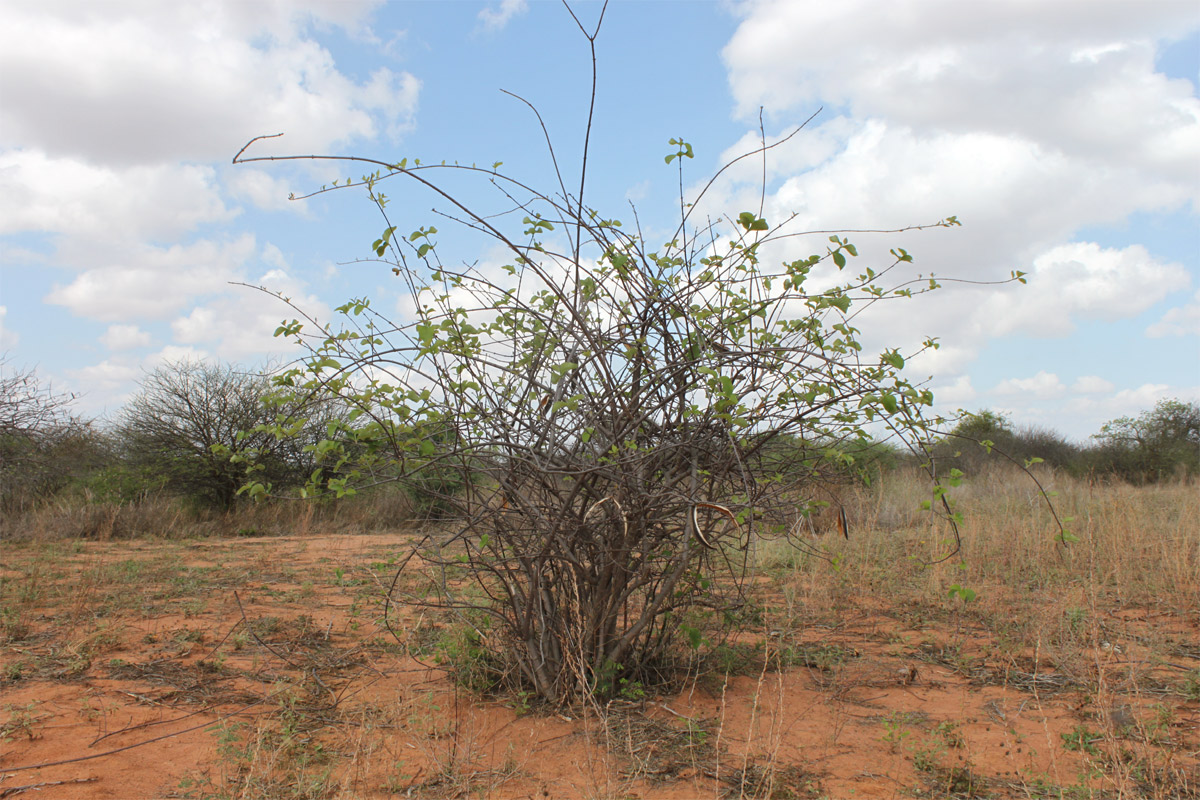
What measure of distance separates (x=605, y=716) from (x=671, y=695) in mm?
850

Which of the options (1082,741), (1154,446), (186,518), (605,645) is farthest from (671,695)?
(1154,446)

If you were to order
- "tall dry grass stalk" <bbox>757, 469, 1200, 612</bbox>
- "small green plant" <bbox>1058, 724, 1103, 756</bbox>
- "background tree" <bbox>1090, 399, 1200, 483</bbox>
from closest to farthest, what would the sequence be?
"small green plant" <bbox>1058, 724, 1103, 756</bbox>
"tall dry grass stalk" <bbox>757, 469, 1200, 612</bbox>
"background tree" <bbox>1090, 399, 1200, 483</bbox>

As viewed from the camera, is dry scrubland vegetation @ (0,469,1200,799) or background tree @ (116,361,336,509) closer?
dry scrubland vegetation @ (0,469,1200,799)

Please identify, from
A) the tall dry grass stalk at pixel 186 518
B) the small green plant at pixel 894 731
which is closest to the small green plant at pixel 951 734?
the small green plant at pixel 894 731

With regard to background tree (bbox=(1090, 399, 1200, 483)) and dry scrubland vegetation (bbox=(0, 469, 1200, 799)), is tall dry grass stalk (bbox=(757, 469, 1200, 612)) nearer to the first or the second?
dry scrubland vegetation (bbox=(0, 469, 1200, 799))

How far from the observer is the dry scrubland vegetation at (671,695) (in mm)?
3014

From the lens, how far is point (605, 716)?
321cm

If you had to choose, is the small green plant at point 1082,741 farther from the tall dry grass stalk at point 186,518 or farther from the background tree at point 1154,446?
the background tree at point 1154,446

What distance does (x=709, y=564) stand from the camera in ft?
12.5

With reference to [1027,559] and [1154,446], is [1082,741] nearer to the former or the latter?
[1027,559]

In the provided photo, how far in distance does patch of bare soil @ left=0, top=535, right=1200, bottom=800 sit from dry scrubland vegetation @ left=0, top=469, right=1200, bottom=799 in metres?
0.02

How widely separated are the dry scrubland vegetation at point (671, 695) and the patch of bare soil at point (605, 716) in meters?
0.02

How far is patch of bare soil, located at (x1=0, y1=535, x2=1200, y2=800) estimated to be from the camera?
2.97m

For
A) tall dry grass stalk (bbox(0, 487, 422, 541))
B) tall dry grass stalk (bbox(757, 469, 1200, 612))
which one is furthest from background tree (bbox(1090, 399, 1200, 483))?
tall dry grass stalk (bbox(0, 487, 422, 541))
